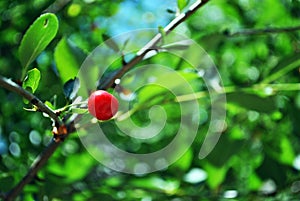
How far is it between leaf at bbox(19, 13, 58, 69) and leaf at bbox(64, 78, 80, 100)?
6 cm

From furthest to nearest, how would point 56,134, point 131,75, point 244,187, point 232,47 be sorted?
point 232,47 → point 244,187 → point 131,75 → point 56,134

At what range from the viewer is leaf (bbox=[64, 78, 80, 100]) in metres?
0.70

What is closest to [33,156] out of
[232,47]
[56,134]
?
[56,134]

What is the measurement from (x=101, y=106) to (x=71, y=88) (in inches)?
3.7

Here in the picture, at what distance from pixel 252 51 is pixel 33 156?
768 mm

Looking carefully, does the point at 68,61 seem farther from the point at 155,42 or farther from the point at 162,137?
the point at 162,137

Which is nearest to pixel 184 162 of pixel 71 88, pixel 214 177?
pixel 214 177

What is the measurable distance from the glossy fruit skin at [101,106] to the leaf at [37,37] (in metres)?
0.13

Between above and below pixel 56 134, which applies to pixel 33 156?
above

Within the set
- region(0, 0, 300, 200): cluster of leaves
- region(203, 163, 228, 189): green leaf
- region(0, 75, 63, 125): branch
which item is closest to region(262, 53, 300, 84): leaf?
region(0, 0, 300, 200): cluster of leaves

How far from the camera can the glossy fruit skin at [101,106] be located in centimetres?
64

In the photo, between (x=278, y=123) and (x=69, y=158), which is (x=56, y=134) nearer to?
(x=69, y=158)

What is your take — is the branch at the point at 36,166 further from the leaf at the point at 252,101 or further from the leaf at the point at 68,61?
the leaf at the point at 252,101

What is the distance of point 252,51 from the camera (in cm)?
175
